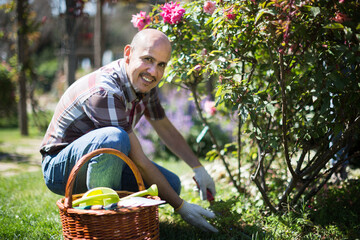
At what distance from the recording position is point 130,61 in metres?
1.94

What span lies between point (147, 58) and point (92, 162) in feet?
2.15

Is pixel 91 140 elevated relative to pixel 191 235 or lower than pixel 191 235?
elevated

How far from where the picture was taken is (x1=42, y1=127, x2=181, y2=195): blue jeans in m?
1.62

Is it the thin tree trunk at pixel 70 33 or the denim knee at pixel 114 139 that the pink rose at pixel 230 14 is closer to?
the denim knee at pixel 114 139

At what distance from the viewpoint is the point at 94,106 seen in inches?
68.0

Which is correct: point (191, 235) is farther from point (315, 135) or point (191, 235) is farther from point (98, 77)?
point (98, 77)

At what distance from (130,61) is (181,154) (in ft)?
2.37

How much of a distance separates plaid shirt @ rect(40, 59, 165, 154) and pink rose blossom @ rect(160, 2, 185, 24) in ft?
1.24

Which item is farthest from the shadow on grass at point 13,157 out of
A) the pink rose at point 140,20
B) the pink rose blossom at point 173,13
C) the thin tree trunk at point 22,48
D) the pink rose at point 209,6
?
the pink rose at point 209,6

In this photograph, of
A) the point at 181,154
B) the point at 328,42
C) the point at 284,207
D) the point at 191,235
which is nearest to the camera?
the point at 328,42

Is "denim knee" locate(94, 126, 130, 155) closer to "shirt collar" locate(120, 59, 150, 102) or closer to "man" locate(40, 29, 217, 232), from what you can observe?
"man" locate(40, 29, 217, 232)

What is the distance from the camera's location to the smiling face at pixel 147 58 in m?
1.84

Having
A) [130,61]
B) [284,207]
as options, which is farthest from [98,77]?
[284,207]

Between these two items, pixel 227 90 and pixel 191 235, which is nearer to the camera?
pixel 227 90
